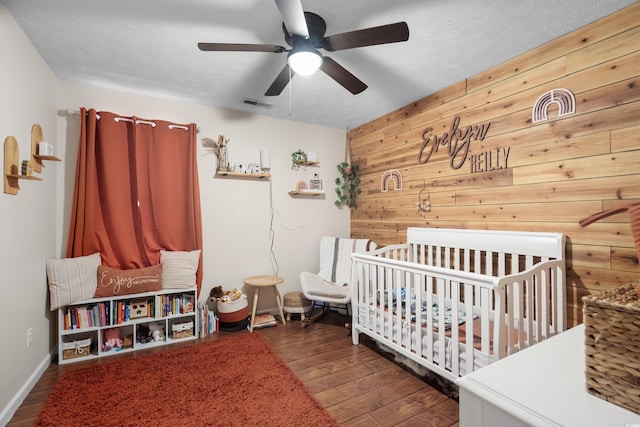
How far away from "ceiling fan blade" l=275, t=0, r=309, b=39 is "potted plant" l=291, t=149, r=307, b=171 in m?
2.00

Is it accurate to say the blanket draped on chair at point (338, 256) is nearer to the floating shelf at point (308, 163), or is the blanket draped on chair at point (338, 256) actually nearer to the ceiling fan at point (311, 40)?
the floating shelf at point (308, 163)

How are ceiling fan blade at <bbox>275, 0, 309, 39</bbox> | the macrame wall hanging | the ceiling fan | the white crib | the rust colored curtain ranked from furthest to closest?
the macrame wall hanging, the rust colored curtain, the white crib, the ceiling fan, ceiling fan blade at <bbox>275, 0, 309, 39</bbox>

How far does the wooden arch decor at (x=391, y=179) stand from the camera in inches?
129

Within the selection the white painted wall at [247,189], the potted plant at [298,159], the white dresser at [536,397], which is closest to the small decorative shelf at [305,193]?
the white painted wall at [247,189]

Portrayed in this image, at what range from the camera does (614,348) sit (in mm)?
Result: 498

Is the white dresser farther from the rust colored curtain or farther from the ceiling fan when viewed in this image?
the rust colored curtain

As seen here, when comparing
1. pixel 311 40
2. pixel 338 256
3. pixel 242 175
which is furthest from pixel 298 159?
pixel 311 40

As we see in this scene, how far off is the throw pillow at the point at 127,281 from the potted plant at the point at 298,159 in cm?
188

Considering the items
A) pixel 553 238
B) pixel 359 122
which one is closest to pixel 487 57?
pixel 553 238

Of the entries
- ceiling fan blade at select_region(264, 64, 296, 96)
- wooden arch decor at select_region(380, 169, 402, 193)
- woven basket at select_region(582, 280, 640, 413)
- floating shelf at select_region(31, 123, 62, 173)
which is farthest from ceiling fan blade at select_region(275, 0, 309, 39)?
wooden arch decor at select_region(380, 169, 402, 193)

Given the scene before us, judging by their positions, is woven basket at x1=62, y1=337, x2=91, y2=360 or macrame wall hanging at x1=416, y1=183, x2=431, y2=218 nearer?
woven basket at x1=62, y1=337, x2=91, y2=360

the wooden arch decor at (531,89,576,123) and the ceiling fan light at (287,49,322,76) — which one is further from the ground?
the ceiling fan light at (287,49,322,76)

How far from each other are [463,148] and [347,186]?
1.73m

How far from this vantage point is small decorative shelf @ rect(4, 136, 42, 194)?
1695mm
